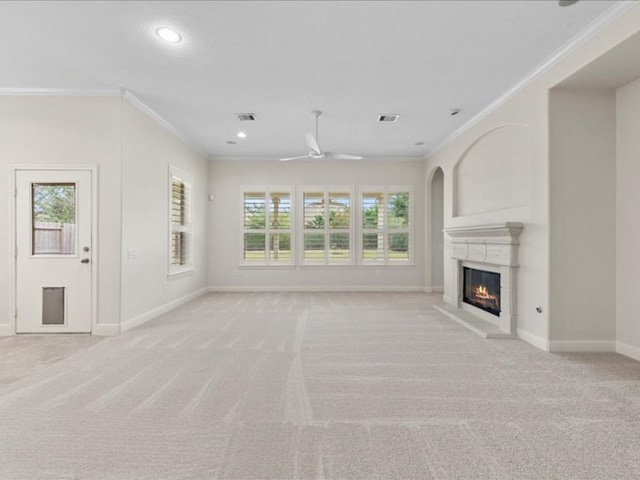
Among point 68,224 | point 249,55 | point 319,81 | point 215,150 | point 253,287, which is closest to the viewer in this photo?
point 249,55

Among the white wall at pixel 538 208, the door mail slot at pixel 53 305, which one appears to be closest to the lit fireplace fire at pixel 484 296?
the white wall at pixel 538 208

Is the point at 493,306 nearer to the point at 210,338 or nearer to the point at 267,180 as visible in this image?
the point at 210,338

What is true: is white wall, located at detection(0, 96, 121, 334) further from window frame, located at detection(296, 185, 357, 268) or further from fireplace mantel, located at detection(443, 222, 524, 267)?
fireplace mantel, located at detection(443, 222, 524, 267)

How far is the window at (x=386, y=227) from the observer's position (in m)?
7.91

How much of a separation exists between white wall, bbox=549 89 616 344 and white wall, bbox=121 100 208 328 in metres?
5.14

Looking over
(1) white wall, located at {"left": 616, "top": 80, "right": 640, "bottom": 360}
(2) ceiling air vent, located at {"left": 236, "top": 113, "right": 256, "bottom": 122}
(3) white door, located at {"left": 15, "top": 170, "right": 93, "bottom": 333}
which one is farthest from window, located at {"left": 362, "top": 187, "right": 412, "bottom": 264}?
(3) white door, located at {"left": 15, "top": 170, "right": 93, "bottom": 333}

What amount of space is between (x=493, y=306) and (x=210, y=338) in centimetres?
390

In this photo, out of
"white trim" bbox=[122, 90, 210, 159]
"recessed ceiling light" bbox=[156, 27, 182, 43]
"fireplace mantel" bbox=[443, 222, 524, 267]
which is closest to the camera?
"recessed ceiling light" bbox=[156, 27, 182, 43]

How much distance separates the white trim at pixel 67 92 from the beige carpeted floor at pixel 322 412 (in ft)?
10.2

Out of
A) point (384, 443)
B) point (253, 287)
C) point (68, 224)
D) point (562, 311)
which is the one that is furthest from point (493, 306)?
point (68, 224)

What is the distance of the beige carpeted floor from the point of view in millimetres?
1815

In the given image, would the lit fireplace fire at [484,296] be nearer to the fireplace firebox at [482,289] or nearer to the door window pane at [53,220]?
the fireplace firebox at [482,289]

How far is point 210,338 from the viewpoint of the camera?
163 inches

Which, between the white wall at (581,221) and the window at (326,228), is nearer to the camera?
the white wall at (581,221)
